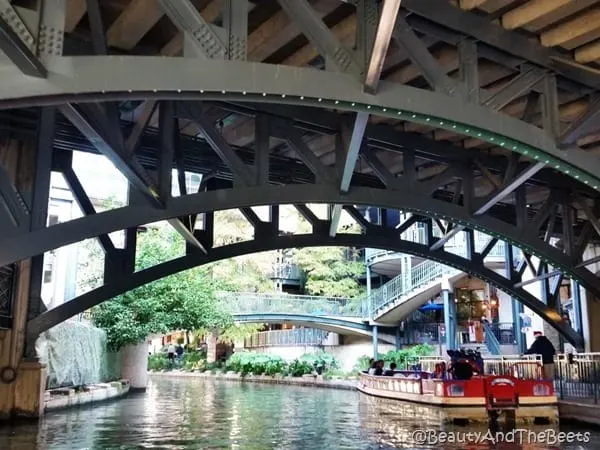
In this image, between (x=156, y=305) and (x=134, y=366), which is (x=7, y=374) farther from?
(x=134, y=366)

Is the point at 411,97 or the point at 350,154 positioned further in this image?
the point at 350,154

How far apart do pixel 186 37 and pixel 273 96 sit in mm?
Result: 877

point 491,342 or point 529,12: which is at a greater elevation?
point 529,12

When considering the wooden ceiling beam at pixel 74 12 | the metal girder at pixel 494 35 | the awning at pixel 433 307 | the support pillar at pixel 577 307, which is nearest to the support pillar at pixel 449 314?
the awning at pixel 433 307

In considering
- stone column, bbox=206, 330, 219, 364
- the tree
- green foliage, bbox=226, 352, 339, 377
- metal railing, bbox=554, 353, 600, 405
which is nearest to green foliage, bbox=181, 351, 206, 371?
stone column, bbox=206, 330, 219, 364

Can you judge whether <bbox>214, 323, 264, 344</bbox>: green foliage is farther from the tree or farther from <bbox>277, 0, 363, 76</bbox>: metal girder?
<bbox>277, 0, 363, 76</bbox>: metal girder

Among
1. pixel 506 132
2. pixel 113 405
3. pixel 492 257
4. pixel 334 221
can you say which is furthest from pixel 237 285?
pixel 506 132

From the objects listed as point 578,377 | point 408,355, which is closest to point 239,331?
point 408,355

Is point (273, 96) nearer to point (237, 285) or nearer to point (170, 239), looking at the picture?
point (170, 239)

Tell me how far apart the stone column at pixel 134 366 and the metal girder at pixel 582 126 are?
2170cm

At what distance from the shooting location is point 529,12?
24.0 ft

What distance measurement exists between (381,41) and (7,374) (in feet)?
37.3

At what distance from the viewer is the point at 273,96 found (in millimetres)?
5719

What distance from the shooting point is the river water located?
11.4 meters
